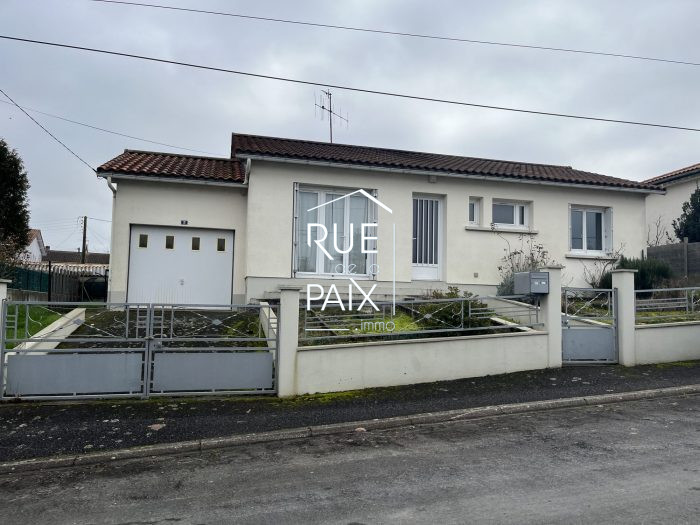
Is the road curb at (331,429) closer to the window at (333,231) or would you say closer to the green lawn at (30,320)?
the green lawn at (30,320)

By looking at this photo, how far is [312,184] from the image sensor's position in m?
12.7

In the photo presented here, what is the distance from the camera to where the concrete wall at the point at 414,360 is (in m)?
8.12

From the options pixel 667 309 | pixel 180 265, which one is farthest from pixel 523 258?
pixel 180 265

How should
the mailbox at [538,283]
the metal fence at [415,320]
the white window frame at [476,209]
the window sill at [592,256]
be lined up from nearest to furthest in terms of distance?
1. the metal fence at [415,320]
2. the mailbox at [538,283]
3. the white window frame at [476,209]
4. the window sill at [592,256]

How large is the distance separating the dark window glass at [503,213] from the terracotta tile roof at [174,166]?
671 centimetres

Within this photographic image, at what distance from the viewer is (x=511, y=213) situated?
1434 cm

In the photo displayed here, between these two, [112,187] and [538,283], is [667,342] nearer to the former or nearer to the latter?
[538,283]

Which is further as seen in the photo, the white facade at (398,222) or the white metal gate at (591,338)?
the white facade at (398,222)

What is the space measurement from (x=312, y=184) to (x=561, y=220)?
22.4 ft

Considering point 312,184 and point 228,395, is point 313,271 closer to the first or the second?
point 312,184

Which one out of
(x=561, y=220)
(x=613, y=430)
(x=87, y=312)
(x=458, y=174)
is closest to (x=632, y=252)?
(x=561, y=220)

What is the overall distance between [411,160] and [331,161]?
261 cm

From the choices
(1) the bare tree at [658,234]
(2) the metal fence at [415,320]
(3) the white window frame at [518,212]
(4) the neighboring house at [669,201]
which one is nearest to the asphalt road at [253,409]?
(2) the metal fence at [415,320]

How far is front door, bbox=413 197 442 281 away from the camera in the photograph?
13500mm
